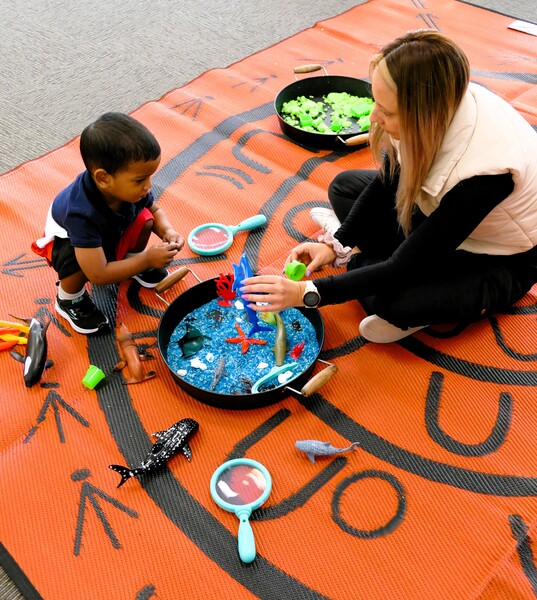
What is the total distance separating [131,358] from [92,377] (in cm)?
8

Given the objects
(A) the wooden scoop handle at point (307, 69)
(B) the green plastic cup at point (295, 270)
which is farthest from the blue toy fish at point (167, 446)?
(A) the wooden scoop handle at point (307, 69)

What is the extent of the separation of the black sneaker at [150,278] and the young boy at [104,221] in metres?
0.01

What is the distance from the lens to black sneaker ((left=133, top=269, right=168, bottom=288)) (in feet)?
4.17

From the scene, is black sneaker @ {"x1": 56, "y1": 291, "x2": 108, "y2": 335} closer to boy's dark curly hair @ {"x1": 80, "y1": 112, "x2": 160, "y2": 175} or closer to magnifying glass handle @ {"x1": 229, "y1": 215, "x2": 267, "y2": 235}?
boy's dark curly hair @ {"x1": 80, "y1": 112, "x2": 160, "y2": 175}

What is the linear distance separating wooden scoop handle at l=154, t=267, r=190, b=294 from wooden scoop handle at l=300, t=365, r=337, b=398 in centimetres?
38

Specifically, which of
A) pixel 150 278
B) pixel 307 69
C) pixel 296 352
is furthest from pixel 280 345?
pixel 307 69

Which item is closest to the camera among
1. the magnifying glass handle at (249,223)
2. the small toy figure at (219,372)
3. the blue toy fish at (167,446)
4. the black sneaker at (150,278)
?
the blue toy fish at (167,446)

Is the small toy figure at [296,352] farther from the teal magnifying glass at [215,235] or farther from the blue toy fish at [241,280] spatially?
the teal magnifying glass at [215,235]

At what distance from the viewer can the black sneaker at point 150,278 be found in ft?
4.17

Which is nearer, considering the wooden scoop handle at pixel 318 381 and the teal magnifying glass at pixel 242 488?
the teal magnifying glass at pixel 242 488

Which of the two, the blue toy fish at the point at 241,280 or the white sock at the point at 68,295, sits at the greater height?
the blue toy fish at the point at 241,280

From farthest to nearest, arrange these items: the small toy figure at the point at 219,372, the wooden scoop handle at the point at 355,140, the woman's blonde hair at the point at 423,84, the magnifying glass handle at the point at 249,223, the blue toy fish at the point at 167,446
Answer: the wooden scoop handle at the point at 355,140 < the magnifying glass handle at the point at 249,223 < the small toy figure at the point at 219,372 < the blue toy fish at the point at 167,446 < the woman's blonde hair at the point at 423,84

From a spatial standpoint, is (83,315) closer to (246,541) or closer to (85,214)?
(85,214)

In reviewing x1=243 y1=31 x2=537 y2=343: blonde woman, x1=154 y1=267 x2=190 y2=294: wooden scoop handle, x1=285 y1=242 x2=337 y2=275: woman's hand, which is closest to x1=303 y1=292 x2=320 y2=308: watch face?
x1=243 y1=31 x2=537 y2=343: blonde woman
